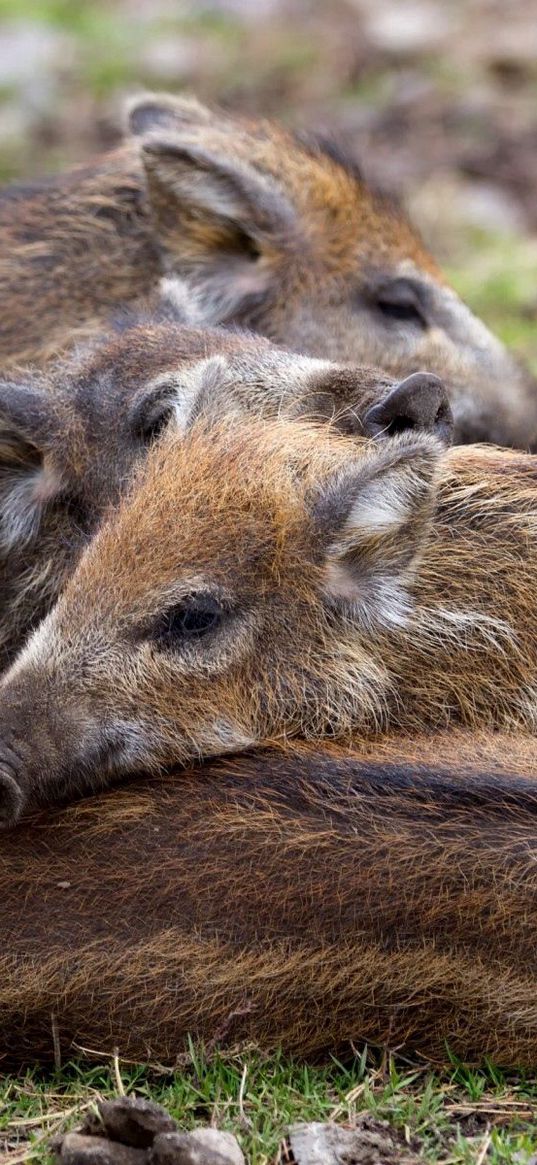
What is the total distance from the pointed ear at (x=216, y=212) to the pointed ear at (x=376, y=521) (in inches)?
104

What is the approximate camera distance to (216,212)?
6.89 m

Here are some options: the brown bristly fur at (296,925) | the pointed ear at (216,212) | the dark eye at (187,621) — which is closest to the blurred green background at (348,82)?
the pointed ear at (216,212)

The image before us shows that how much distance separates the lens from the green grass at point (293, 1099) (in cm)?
351

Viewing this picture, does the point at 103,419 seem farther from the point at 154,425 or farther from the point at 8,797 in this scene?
the point at 8,797

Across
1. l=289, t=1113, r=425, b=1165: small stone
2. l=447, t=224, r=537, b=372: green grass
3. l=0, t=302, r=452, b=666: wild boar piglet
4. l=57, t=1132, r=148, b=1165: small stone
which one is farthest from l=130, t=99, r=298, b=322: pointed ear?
l=57, t=1132, r=148, b=1165: small stone

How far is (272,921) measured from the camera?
3.60m

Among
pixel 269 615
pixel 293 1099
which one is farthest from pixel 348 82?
pixel 293 1099

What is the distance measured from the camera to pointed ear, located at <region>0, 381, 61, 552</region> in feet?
16.5

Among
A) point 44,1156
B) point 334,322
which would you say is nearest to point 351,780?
point 44,1156

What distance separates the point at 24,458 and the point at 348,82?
318 inches

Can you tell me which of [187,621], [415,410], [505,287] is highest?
[505,287]

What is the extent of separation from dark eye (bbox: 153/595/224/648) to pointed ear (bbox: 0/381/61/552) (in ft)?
3.23

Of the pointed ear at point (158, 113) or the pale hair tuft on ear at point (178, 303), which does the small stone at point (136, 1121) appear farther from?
the pointed ear at point (158, 113)

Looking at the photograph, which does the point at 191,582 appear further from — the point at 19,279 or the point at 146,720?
the point at 19,279
